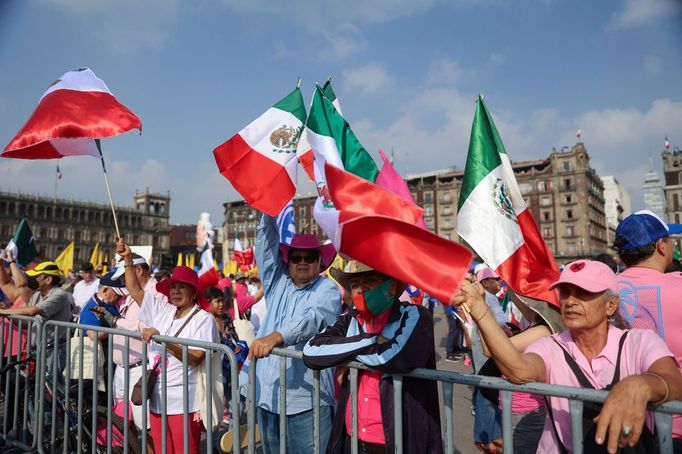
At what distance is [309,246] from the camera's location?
3316mm

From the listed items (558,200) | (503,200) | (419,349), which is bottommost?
(419,349)

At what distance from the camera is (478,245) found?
9.18ft

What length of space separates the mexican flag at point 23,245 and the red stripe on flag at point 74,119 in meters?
6.18

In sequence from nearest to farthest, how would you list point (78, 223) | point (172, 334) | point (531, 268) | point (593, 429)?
point (593, 429) < point (531, 268) < point (172, 334) < point (78, 223)

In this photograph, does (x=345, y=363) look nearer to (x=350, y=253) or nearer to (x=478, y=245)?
(x=350, y=253)

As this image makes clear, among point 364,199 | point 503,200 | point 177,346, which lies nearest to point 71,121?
point 177,346

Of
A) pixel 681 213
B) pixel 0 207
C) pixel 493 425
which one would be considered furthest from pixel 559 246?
pixel 0 207

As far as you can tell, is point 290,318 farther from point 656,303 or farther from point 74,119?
point 74,119

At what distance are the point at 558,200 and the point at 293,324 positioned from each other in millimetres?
74958

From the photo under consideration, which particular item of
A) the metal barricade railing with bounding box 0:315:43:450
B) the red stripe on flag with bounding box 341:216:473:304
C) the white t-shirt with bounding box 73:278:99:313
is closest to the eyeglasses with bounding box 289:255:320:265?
the red stripe on flag with bounding box 341:216:473:304

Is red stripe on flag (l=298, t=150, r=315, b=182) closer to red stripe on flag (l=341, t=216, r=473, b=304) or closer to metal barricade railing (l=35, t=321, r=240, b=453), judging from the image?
metal barricade railing (l=35, t=321, r=240, b=453)

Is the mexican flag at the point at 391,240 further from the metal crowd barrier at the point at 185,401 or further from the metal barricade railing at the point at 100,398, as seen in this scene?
the metal barricade railing at the point at 100,398

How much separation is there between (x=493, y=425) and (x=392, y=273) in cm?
245

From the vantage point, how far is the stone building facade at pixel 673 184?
80.5 m
